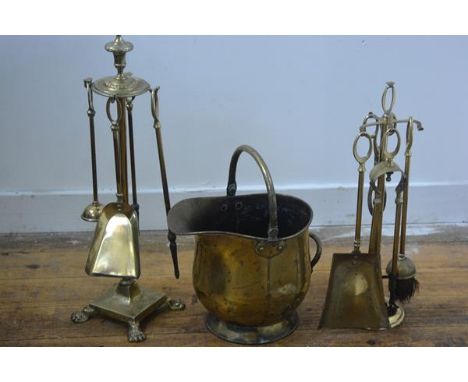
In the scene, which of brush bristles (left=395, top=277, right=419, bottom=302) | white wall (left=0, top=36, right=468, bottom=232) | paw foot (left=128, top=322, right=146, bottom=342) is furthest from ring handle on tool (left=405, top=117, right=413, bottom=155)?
paw foot (left=128, top=322, right=146, bottom=342)

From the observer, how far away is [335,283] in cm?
154

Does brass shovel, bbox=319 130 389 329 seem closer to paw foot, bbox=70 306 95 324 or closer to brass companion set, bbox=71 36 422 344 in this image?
brass companion set, bbox=71 36 422 344

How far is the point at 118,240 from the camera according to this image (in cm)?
147

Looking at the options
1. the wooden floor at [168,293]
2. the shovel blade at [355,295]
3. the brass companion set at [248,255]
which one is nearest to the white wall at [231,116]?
the wooden floor at [168,293]

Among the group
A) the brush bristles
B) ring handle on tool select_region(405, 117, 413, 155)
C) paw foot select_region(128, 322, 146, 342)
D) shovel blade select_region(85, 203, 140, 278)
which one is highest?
ring handle on tool select_region(405, 117, 413, 155)

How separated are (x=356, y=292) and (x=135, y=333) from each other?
49 centimetres

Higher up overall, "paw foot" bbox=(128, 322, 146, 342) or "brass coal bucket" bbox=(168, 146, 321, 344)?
"brass coal bucket" bbox=(168, 146, 321, 344)

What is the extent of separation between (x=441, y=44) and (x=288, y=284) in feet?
2.97

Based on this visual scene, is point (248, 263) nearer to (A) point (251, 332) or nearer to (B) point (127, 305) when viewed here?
(A) point (251, 332)

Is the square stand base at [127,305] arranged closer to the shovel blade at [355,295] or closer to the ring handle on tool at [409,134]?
the shovel blade at [355,295]

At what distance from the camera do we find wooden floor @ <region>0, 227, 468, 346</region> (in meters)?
1.52

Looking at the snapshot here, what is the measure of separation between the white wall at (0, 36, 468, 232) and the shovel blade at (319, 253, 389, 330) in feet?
1.86

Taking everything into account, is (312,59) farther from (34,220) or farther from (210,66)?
(34,220)

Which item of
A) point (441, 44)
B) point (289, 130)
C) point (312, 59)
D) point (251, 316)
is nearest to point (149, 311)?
point (251, 316)
